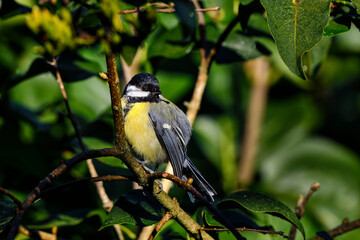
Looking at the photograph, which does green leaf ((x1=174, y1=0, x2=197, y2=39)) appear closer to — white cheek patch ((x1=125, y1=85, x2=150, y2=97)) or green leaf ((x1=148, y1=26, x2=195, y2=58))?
green leaf ((x1=148, y1=26, x2=195, y2=58))

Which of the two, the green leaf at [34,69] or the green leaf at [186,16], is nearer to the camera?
the green leaf at [34,69]

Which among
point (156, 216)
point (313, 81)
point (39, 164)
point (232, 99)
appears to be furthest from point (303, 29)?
point (313, 81)

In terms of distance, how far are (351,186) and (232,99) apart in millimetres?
1261

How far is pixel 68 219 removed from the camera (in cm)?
207

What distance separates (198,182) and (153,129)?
418mm

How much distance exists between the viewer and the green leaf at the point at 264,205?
1.69 meters

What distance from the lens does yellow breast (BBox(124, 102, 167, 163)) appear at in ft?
7.98

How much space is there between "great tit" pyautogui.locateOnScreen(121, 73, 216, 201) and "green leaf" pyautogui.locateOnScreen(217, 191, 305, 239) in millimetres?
516

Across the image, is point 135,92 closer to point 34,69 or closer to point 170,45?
point 170,45

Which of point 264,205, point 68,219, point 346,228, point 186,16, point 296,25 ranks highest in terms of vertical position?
point 296,25

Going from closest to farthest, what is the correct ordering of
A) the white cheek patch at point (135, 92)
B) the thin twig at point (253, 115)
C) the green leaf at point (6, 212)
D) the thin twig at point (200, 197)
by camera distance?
the thin twig at point (200, 197)
the green leaf at point (6, 212)
the white cheek patch at point (135, 92)
the thin twig at point (253, 115)

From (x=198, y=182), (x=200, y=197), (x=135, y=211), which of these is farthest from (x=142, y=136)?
(x=200, y=197)

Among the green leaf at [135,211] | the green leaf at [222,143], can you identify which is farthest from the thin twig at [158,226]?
the green leaf at [222,143]

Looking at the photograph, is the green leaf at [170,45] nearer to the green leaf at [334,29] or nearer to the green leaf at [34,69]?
the green leaf at [34,69]
